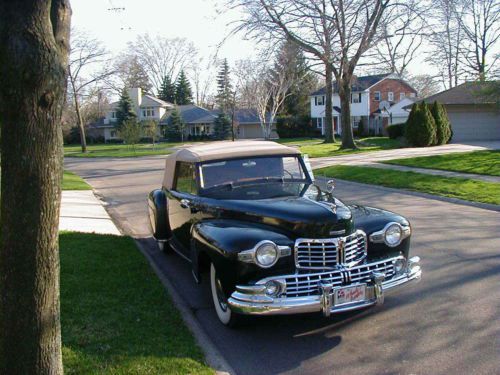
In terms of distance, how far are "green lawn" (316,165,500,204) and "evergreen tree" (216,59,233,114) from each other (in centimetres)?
5185

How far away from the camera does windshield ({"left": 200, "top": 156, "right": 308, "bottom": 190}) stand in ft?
19.7

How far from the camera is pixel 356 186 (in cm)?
1594

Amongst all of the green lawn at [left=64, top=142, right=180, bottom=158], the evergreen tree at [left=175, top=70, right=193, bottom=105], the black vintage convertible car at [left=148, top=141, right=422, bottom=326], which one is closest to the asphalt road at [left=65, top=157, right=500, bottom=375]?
the black vintage convertible car at [left=148, top=141, right=422, bottom=326]

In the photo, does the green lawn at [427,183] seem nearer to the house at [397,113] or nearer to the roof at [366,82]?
the house at [397,113]

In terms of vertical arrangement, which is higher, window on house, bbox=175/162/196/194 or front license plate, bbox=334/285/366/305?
window on house, bbox=175/162/196/194

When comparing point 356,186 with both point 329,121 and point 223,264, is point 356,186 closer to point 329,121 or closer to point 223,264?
point 223,264

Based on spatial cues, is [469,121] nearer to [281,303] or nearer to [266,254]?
[266,254]

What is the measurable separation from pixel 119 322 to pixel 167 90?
276 feet

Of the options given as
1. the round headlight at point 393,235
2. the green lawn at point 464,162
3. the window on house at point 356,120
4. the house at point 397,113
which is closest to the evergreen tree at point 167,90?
the window on house at point 356,120

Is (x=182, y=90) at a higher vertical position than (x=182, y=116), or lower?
higher

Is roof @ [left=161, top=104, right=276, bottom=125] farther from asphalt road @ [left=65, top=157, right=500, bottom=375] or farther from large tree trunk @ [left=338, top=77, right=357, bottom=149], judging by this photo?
asphalt road @ [left=65, top=157, right=500, bottom=375]

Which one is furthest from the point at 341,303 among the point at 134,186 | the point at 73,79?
the point at 73,79

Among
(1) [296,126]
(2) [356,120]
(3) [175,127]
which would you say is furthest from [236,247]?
(3) [175,127]

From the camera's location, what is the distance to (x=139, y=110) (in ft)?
253
